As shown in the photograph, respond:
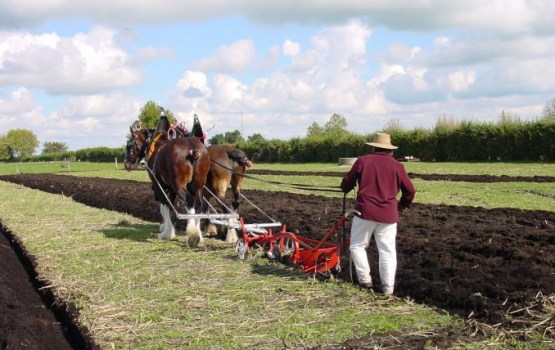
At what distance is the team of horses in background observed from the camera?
1084cm

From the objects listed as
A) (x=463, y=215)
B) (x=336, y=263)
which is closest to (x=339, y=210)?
(x=463, y=215)

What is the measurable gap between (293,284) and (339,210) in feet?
21.2

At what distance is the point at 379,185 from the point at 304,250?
77.7 inches

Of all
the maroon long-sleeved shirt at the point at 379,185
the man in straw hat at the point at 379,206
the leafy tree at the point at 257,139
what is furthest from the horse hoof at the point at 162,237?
the leafy tree at the point at 257,139

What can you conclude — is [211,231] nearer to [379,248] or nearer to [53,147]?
[379,248]

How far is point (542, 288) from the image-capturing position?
6504 millimetres

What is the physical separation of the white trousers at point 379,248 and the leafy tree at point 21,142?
463 ft

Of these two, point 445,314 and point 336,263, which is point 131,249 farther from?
point 445,314

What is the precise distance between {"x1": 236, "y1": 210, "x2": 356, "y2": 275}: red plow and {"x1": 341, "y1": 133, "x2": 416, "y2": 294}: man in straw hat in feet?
0.99

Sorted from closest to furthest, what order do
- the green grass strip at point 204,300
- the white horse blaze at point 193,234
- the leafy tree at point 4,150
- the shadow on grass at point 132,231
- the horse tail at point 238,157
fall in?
the green grass strip at point 204,300 < the white horse blaze at point 193,234 < the horse tail at point 238,157 < the shadow on grass at point 132,231 < the leafy tree at point 4,150

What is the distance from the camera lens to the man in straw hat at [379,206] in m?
7.00

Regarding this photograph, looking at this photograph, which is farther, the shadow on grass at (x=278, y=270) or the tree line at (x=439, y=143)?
the tree line at (x=439, y=143)

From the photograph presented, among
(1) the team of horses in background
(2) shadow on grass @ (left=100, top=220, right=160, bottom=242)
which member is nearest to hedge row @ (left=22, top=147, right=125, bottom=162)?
(2) shadow on grass @ (left=100, top=220, right=160, bottom=242)

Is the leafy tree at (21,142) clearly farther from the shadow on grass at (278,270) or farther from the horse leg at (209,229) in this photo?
the shadow on grass at (278,270)
